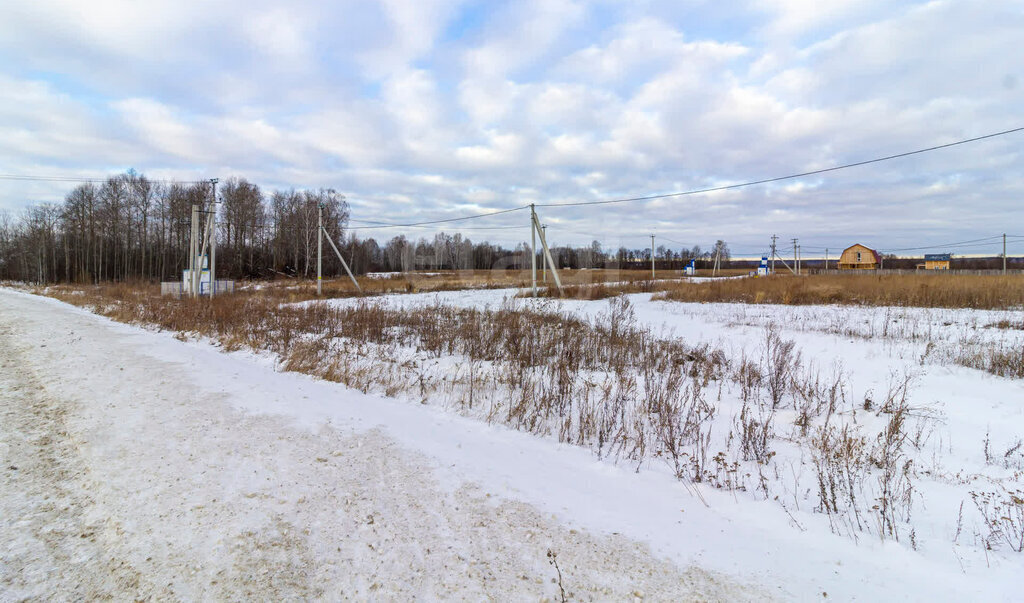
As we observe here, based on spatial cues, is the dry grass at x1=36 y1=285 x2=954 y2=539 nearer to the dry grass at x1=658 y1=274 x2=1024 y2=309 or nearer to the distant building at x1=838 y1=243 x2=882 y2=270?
the dry grass at x1=658 y1=274 x2=1024 y2=309

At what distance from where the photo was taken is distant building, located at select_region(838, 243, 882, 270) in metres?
65.1

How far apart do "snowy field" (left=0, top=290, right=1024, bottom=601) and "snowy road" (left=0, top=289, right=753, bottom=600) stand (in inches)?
0.6

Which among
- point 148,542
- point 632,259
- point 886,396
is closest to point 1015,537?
point 886,396

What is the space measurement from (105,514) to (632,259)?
3680 inches

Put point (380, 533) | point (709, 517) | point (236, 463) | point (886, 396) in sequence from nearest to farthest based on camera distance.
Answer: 1. point (380, 533)
2. point (709, 517)
3. point (236, 463)
4. point (886, 396)

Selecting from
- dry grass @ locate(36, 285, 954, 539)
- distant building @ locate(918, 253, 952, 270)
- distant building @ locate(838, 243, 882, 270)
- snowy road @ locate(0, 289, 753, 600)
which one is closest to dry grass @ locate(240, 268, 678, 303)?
dry grass @ locate(36, 285, 954, 539)

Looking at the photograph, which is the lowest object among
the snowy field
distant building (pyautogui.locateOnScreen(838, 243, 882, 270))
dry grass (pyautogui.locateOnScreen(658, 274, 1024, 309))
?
the snowy field

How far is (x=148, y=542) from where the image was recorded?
2363 millimetres

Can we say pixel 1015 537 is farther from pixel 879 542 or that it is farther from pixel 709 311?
pixel 709 311

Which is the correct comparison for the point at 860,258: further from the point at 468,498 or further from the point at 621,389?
the point at 468,498

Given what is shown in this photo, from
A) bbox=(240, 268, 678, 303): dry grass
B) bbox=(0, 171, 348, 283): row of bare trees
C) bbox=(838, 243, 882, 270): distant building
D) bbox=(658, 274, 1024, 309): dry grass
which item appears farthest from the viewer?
bbox=(838, 243, 882, 270): distant building

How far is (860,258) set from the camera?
216 ft

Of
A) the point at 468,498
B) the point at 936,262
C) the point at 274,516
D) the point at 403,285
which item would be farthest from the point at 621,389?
the point at 936,262

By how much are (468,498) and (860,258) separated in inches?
3300
